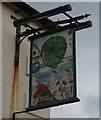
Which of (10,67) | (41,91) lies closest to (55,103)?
(41,91)

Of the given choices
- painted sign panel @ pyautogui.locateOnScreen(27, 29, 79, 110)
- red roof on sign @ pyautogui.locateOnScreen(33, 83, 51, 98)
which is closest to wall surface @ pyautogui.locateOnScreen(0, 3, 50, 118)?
painted sign panel @ pyautogui.locateOnScreen(27, 29, 79, 110)

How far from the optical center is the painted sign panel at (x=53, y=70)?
11.4 meters

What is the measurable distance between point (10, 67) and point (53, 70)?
2.24 m

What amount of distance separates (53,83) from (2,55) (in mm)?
2412

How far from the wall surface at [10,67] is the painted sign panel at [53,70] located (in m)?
1.28

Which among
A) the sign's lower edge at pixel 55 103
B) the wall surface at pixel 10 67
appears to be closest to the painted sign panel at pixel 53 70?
the sign's lower edge at pixel 55 103

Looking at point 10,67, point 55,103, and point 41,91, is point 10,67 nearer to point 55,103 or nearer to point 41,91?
point 41,91

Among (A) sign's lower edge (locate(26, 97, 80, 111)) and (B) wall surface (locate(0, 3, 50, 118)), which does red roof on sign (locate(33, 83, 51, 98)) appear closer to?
(A) sign's lower edge (locate(26, 97, 80, 111))

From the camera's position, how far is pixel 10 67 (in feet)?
44.8

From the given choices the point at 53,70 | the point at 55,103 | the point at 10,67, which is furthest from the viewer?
the point at 10,67

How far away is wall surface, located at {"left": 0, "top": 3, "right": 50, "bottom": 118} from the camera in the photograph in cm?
1320

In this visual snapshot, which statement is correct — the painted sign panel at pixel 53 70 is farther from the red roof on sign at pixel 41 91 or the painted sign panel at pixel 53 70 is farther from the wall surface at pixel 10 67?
the wall surface at pixel 10 67

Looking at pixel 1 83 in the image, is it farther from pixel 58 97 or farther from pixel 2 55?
pixel 58 97

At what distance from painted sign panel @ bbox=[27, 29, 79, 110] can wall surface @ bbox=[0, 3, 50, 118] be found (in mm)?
1284
